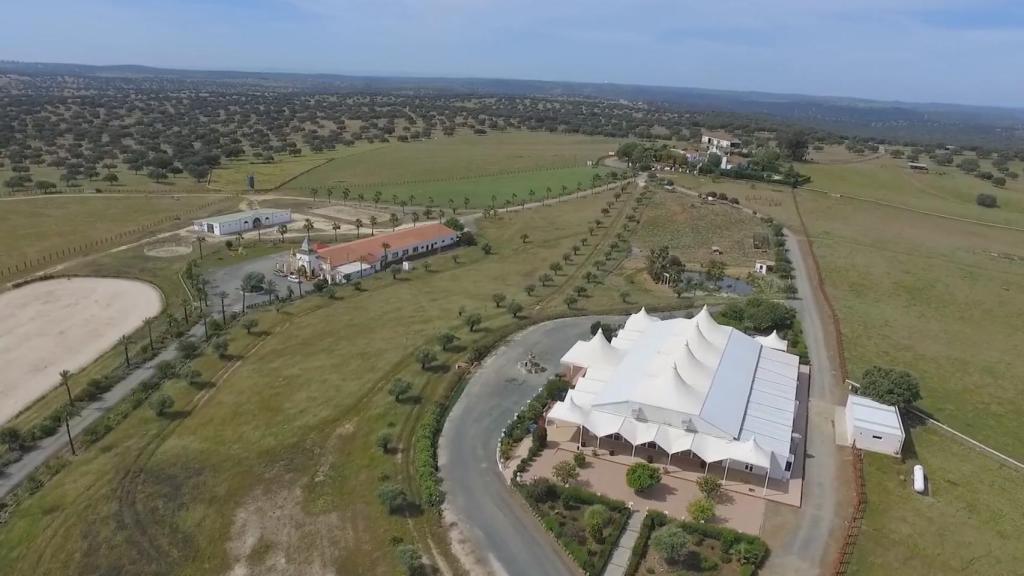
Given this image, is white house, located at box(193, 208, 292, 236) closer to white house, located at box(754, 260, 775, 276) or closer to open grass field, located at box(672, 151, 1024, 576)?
white house, located at box(754, 260, 775, 276)

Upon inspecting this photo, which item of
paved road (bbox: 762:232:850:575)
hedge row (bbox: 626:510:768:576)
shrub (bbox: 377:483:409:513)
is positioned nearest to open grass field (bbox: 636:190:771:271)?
paved road (bbox: 762:232:850:575)

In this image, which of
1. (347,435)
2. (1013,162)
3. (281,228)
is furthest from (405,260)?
(1013,162)

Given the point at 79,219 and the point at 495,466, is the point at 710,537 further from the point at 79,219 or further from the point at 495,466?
the point at 79,219

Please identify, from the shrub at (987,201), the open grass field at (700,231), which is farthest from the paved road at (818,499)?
the shrub at (987,201)

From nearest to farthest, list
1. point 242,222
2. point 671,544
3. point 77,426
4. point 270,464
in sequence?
1. point 671,544
2. point 270,464
3. point 77,426
4. point 242,222

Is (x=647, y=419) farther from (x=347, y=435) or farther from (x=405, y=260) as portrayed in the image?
(x=405, y=260)

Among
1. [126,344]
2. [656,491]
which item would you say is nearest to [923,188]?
[656,491]
